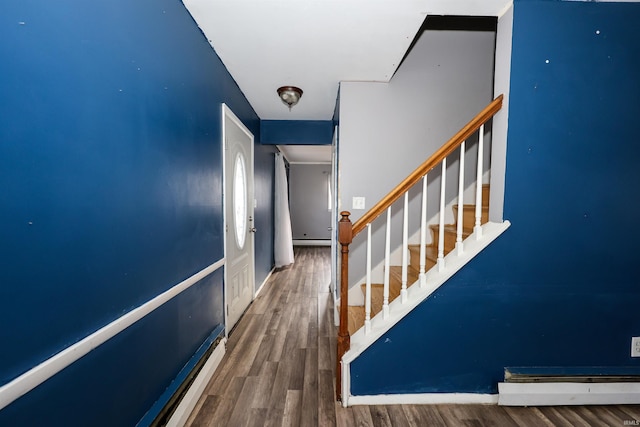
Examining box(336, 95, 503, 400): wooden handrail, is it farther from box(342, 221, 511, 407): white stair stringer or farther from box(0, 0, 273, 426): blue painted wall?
box(0, 0, 273, 426): blue painted wall

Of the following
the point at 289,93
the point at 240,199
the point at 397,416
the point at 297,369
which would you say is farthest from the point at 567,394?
the point at 289,93

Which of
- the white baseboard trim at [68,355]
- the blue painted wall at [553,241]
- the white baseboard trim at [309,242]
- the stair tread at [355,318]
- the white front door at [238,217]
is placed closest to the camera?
the white baseboard trim at [68,355]

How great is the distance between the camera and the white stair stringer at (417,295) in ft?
5.52

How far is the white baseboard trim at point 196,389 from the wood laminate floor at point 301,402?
0.04 metres

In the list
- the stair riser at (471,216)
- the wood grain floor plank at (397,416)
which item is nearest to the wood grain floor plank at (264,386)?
the wood grain floor plank at (397,416)

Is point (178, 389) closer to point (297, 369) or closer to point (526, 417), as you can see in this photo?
point (297, 369)

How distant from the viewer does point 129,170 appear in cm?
120

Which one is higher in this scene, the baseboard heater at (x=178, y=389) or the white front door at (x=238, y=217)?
the white front door at (x=238, y=217)

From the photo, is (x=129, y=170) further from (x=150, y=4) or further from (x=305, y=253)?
(x=305, y=253)

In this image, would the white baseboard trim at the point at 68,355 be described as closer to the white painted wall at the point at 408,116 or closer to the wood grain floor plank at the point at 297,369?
the wood grain floor plank at the point at 297,369

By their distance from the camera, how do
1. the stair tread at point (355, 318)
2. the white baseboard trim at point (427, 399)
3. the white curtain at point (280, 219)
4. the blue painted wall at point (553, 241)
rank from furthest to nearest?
1. the white curtain at point (280, 219)
2. the stair tread at point (355, 318)
3. the white baseboard trim at point (427, 399)
4. the blue painted wall at point (553, 241)

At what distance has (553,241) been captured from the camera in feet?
5.58

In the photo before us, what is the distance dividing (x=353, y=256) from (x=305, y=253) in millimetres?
4277

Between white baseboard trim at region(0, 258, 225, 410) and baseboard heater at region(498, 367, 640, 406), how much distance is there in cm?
204
